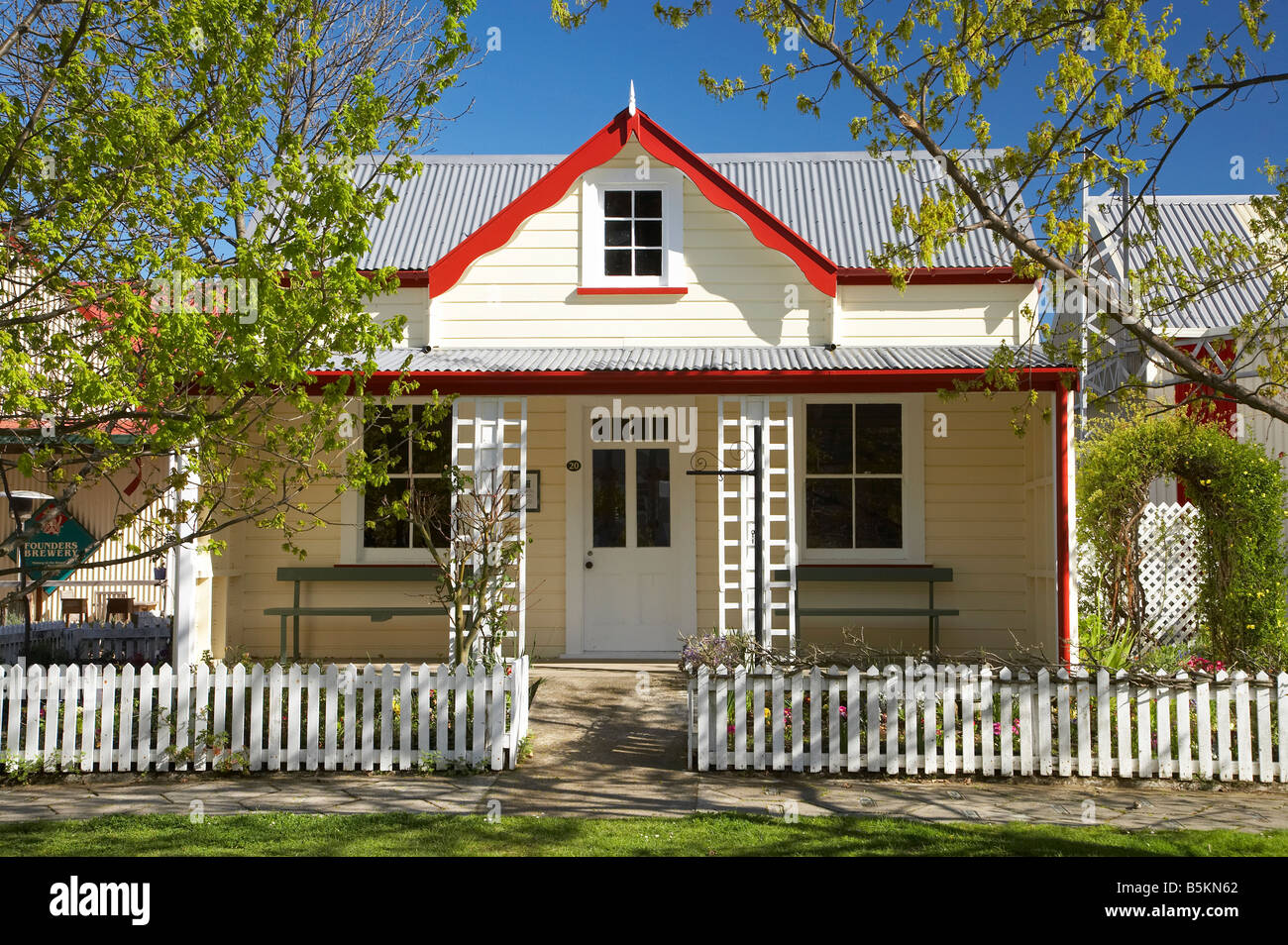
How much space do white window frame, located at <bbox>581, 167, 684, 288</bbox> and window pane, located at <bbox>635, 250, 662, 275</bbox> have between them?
0.27 feet

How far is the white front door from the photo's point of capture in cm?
1213

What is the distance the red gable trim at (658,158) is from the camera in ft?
37.6

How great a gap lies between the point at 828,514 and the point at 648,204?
13.2 feet

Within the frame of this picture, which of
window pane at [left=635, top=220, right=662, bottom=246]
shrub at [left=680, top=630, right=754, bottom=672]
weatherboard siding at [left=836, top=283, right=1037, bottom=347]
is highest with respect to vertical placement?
window pane at [left=635, top=220, right=662, bottom=246]

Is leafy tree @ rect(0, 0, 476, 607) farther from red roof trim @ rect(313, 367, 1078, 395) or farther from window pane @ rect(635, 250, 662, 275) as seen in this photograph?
window pane @ rect(635, 250, 662, 275)

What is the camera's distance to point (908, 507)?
Answer: 12125mm

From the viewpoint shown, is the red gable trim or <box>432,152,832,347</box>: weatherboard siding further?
<box>432,152,832,347</box>: weatherboard siding

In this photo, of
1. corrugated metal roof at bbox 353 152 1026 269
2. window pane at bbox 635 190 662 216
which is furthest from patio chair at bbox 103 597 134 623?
window pane at bbox 635 190 662 216

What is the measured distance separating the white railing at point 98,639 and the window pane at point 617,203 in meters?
7.15

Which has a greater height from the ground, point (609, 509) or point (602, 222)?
point (602, 222)

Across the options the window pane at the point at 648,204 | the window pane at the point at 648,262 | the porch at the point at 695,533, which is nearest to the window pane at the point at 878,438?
the porch at the point at 695,533

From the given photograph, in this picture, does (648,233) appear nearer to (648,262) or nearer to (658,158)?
(648,262)

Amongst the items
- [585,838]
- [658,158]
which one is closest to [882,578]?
[658,158]
